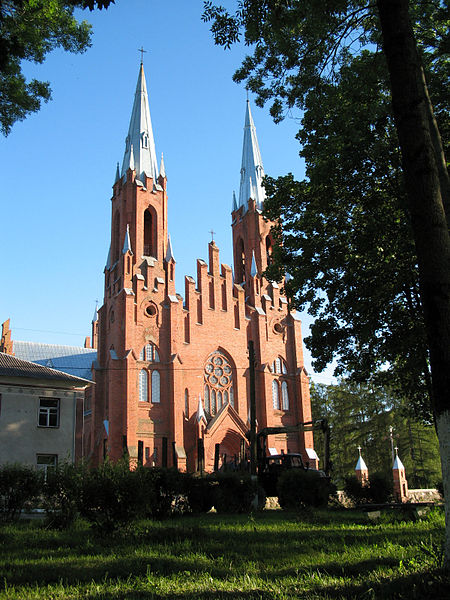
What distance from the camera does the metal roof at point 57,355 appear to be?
4781cm

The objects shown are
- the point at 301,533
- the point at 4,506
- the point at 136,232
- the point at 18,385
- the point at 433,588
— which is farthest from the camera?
the point at 136,232

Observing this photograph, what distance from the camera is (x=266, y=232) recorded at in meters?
45.5

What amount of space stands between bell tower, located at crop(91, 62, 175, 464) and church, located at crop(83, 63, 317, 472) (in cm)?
7

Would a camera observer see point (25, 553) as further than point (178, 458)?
No

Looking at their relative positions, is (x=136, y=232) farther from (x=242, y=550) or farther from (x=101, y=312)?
(x=242, y=550)

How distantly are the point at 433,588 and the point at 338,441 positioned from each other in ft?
135

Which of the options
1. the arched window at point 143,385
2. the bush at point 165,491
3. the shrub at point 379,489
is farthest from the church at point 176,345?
the bush at point 165,491

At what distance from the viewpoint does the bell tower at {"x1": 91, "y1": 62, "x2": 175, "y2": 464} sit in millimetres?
33844

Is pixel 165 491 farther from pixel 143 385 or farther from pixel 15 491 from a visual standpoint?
pixel 143 385

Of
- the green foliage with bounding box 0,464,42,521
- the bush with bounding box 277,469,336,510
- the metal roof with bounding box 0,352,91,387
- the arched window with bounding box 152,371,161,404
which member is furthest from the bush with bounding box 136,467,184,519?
the arched window with bounding box 152,371,161,404

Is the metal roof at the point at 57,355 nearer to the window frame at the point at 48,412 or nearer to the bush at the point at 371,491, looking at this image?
the window frame at the point at 48,412

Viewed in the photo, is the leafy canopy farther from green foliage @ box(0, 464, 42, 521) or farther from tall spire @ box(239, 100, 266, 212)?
tall spire @ box(239, 100, 266, 212)

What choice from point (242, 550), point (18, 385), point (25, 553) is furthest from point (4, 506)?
point (18, 385)

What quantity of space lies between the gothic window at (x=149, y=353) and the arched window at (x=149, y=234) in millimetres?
7023
